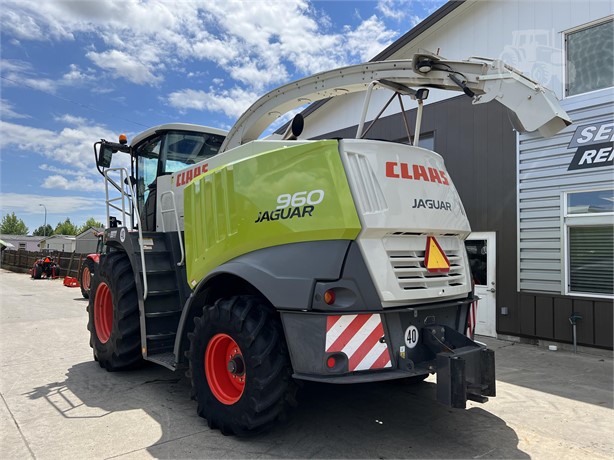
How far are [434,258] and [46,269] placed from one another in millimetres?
23809

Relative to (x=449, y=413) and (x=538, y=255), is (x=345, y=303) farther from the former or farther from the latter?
(x=538, y=255)

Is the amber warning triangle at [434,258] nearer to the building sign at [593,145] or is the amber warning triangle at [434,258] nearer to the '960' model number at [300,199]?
the '960' model number at [300,199]

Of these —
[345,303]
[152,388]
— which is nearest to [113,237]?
[152,388]

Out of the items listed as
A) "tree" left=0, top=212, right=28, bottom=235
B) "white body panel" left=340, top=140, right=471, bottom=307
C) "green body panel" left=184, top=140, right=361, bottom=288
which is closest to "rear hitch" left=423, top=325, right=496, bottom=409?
"white body panel" left=340, top=140, right=471, bottom=307

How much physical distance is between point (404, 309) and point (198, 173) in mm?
2686

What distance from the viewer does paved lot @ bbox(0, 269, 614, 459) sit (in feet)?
11.2

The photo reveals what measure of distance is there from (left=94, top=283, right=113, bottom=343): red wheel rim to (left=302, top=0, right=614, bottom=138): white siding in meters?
5.69

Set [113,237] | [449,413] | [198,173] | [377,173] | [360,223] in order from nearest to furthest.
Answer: [360,223] < [377,173] < [449,413] < [198,173] < [113,237]

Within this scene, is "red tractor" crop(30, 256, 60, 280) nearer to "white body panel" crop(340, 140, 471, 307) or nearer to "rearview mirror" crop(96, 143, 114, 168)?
"rearview mirror" crop(96, 143, 114, 168)

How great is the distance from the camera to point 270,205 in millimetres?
A: 3562

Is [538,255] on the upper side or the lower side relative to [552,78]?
lower

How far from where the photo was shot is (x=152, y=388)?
488cm

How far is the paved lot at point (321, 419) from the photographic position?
342 cm

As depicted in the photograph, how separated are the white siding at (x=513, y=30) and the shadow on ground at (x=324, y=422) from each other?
17.1ft
